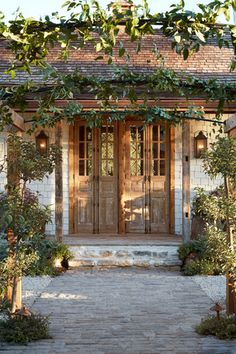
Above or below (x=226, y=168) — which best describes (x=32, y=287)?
below

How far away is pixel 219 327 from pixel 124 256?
16.5 feet

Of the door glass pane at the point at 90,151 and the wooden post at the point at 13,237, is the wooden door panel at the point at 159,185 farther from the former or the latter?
the wooden post at the point at 13,237

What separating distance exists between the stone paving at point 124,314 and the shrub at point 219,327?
0.09m

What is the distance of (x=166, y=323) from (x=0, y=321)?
5.76 feet

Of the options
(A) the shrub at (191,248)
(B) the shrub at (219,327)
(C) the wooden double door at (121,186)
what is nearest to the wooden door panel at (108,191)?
(C) the wooden double door at (121,186)

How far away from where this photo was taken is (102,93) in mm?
4777

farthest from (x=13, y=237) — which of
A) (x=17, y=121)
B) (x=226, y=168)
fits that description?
(x=226, y=168)

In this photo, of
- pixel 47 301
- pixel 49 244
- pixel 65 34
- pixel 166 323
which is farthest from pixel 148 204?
pixel 65 34

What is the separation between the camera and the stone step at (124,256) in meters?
10.8

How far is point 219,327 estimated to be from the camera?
592cm

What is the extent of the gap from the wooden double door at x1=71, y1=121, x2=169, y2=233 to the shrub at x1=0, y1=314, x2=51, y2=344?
6.71 m

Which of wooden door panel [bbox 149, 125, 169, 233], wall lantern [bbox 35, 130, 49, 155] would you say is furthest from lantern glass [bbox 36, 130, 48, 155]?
wooden door panel [bbox 149, 125, 169, 233]

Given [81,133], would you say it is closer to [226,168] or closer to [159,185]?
[159,185]

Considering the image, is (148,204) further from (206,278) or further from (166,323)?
(166,323)
